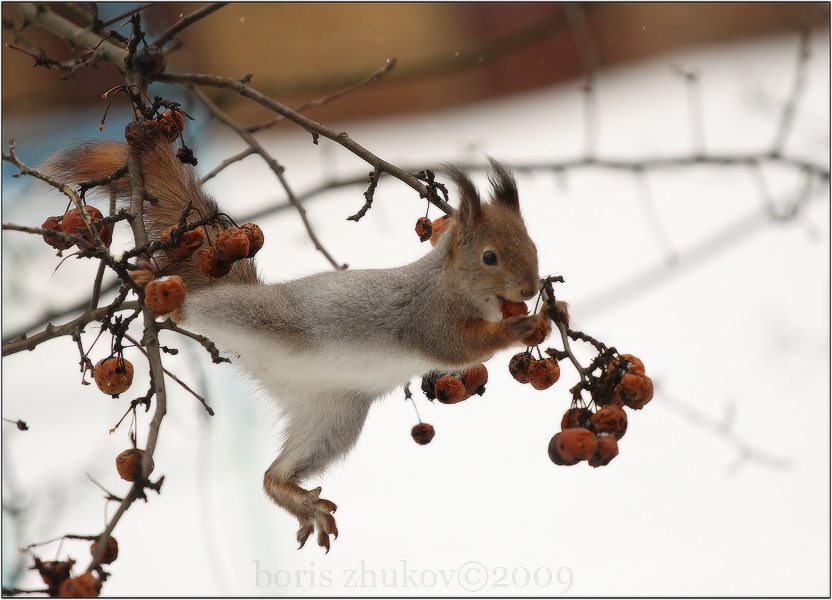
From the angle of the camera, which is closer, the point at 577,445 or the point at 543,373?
the point at 577,445

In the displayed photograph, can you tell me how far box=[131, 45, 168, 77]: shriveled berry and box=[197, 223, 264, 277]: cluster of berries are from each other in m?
0.34

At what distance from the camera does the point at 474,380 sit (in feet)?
4.19

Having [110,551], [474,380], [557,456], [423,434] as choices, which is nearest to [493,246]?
[474,380]

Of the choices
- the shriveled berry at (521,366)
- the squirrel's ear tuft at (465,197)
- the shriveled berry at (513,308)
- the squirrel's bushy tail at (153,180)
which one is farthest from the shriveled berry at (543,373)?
the squirrel's bushy tail at (153,180)

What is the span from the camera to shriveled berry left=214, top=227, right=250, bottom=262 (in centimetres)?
101

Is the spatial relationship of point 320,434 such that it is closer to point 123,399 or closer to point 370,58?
point 123,399

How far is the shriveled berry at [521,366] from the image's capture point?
109cm

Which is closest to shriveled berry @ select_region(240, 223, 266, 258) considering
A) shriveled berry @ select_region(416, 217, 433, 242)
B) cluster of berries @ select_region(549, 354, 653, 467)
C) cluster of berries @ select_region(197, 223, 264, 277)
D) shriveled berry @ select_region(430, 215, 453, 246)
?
cluster of berries @ select_region(197, 223, 264, 277)

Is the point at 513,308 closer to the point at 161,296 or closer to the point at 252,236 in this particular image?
the point at 252,236

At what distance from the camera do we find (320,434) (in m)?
1.35

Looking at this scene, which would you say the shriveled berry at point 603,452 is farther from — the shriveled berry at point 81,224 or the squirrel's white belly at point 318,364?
the shriveled berry at point 81,224

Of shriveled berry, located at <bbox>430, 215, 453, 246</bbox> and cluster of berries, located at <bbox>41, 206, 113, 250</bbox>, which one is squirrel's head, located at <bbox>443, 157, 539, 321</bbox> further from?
cluster of berries, located at <bbox>41, 206, 113, 250</bbox>

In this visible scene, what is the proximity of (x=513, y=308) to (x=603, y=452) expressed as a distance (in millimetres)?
449

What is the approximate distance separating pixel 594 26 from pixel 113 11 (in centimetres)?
157
